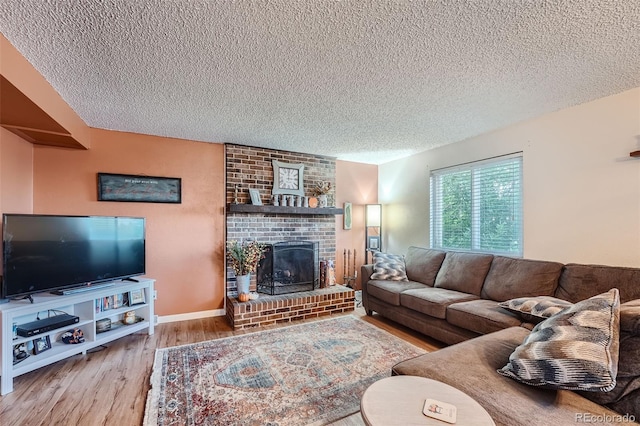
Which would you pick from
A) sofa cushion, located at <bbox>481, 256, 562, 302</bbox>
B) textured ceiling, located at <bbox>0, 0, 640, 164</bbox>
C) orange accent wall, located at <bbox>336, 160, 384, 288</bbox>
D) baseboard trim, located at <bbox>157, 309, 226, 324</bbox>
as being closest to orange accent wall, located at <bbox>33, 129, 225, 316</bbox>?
baseboard trim, located at <bbox>157, 309, 226, 324</bbox>

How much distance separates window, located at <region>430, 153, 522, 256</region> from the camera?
3254mm

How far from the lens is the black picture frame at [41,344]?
2.40 m

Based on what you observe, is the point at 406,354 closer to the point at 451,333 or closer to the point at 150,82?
the point at 451,333

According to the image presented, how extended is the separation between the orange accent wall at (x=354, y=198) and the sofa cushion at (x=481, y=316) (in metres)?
2.35

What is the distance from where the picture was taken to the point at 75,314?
2789mm

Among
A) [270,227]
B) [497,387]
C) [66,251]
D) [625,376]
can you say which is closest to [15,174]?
[66,251]

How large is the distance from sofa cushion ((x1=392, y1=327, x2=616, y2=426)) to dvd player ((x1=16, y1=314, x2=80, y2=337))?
9.14 feet

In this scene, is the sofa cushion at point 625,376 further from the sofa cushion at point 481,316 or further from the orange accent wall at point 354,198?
the orange accent wall at point 354,198

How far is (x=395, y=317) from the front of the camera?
11.1ft

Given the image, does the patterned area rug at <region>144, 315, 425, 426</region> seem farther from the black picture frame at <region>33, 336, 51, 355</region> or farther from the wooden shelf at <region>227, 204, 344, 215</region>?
the wooden shelf at <region>227, 204, 344, 215</region>

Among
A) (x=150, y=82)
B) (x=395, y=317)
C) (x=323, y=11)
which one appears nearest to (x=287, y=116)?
(x=150, y=82)

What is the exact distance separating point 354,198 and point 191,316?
3.09 meters

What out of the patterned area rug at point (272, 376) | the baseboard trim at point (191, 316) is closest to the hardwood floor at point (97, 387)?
the patterned area rug at point (272, 376)
